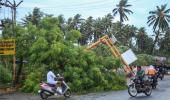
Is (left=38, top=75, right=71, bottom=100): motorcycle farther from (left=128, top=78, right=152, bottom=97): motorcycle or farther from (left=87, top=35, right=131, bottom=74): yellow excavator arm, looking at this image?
(left=87, top=35, right=131, bottom=74): yellow excavator arm

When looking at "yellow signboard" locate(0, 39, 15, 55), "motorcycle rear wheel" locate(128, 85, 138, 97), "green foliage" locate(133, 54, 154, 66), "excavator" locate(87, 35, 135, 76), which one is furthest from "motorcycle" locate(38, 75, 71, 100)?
"green foliage" locate(133, 54, 154, 66)

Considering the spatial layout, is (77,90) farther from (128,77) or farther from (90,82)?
(128,77)

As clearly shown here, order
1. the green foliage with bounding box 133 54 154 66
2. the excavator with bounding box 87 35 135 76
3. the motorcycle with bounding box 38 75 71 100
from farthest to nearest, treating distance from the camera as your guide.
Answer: the green foliage with bounding box 133 54 154 66 < the excavator with bounding box 87 35 135 76 < the motorcycle with bounding box 38 75 71 100

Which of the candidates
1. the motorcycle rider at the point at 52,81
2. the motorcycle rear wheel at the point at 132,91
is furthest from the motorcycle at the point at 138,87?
the motorcycle rider at the point at 52,81

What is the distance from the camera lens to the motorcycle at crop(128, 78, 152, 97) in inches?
914

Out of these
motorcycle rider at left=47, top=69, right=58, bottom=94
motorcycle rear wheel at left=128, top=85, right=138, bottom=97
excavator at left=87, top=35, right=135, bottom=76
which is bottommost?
motorcycle rear wheel at left=128, top=85, right=138, bottom=97

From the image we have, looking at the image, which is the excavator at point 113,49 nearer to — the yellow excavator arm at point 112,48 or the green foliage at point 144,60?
the yellow excavator arm at point 112,48

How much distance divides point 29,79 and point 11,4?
838cm

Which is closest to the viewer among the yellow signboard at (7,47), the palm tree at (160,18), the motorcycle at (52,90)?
the motorcycle at (52,90)

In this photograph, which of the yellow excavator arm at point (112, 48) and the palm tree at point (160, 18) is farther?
the palm tree at point (160, 18)

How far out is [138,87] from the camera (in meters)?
23.4

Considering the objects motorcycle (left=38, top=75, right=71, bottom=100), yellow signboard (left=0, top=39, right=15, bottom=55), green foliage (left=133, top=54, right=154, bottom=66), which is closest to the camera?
motorcycle (left=38, top=75, right=71, bottom=100)

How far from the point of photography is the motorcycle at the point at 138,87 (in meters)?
23.2

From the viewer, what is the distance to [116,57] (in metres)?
31.0
